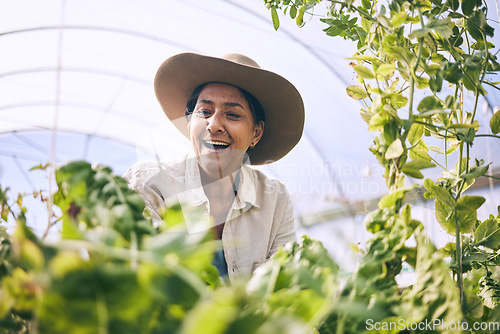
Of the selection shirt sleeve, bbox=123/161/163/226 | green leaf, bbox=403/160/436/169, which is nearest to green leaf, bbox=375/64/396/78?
green leaf, bbox=403/160/436/169

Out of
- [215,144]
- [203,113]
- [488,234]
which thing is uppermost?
[203,113]

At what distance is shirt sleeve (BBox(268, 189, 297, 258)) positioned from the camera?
120 cm

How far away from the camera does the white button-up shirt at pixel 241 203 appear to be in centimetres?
111

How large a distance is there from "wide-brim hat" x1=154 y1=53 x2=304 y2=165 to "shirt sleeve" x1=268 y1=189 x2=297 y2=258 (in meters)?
0.20

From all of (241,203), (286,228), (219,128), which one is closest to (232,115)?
(219,128)

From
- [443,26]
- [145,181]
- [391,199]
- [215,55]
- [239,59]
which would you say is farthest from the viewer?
[215,55]

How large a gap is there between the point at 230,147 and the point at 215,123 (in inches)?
3.6

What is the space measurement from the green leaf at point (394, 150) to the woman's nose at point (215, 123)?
2.85 ft

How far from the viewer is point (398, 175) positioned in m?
0.30

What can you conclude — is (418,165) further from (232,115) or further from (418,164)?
(232,115)

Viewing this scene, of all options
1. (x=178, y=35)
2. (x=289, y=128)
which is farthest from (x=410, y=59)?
(x=178, y=35)

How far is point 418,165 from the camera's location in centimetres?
30

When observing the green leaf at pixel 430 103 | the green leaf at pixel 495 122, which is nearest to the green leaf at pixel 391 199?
the green leaf at pixel 430 103

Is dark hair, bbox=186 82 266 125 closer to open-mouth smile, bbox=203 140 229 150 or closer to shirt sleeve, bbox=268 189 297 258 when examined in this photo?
open-mouth smile, bbox=203 140 229 150
